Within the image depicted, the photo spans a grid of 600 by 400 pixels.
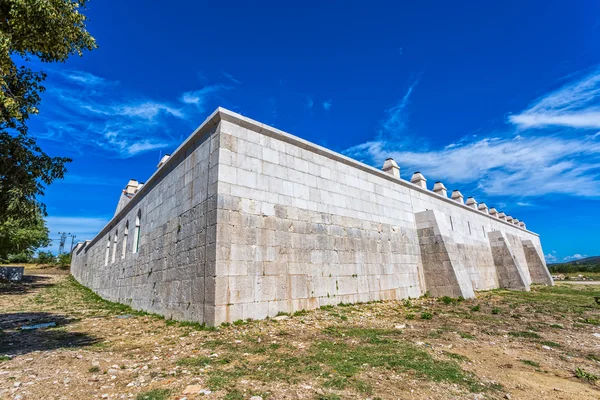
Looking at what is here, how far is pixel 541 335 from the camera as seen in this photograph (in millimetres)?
5863

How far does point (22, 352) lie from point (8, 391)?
7.32 ft

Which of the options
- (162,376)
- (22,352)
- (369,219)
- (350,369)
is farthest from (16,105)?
(369,219)

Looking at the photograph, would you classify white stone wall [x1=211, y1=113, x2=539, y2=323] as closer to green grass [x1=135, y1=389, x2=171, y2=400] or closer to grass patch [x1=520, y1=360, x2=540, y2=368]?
green grass [x1=135, y1=389, x2=171, y2=400]

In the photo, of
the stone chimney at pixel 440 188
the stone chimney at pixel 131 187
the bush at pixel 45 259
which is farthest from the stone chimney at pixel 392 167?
the bush at pixel 45 259

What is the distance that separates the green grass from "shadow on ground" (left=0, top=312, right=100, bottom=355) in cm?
319

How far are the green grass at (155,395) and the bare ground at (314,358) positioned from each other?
11mm

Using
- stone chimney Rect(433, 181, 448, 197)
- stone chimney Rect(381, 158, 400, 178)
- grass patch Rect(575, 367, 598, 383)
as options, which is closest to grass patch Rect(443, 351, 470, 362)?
grass patch Rect(575, 367, 598, 383)

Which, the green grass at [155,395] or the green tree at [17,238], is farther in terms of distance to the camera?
the green tree at [17,238]

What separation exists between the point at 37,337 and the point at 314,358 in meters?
5.95

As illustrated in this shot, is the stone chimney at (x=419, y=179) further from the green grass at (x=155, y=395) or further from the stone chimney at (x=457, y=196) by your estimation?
the green grass at (x=155, y=395)

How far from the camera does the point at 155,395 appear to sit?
3160mm

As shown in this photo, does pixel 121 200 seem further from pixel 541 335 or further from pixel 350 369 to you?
pixel 541 335

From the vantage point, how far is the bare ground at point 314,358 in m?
3.33

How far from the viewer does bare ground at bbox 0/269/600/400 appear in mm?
3332
